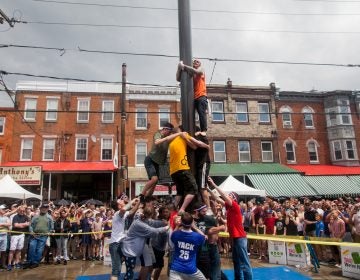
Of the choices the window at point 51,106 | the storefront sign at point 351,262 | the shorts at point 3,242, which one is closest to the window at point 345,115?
the storefront sign at point 351,262

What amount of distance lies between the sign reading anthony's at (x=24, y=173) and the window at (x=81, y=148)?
12.2 ft

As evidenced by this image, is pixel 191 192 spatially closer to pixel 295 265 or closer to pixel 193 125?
pixel 193 125

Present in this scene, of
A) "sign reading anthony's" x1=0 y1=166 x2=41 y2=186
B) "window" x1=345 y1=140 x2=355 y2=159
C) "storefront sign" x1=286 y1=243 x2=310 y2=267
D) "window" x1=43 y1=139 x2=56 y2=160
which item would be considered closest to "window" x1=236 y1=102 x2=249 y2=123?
"window" x1=345 y1=140 x2=355 y2=159

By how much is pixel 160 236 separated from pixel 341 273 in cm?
622

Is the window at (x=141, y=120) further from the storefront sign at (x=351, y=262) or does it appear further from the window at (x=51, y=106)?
the storefront sign at (x=351, y=262)

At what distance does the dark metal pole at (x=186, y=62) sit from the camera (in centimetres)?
589

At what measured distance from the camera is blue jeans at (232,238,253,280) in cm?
665

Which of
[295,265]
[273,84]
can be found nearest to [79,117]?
[273,84]

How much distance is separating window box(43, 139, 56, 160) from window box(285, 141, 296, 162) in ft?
64.4

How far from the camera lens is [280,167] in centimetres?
2581

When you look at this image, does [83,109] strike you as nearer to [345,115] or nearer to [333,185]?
[333,185]

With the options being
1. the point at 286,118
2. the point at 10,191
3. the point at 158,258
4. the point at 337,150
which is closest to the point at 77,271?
the point at 158,258

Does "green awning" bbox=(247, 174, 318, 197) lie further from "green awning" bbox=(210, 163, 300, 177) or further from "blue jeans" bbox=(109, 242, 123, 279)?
"blue jeans" bbox=(109, 242, 123, 279)

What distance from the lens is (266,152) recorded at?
2745 cm
